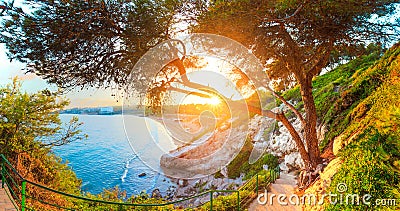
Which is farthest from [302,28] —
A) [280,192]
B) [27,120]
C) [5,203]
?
[5,203]

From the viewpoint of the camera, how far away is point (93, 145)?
29.4 metres

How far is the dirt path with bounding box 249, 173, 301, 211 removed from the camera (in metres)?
6.85

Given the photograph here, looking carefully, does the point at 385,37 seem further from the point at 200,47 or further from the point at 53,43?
the point at 53,43

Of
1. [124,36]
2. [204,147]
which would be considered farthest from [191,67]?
[204,147]

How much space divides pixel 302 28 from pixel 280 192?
16.2 ft

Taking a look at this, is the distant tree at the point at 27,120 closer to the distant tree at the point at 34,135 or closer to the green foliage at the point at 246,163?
the distant tree at the point at 34,135

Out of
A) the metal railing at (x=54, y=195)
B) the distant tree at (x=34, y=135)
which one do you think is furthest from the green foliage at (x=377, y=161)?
the distant tree at (x=34, y=135)

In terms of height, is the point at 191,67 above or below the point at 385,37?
below

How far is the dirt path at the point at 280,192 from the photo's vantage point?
22.5ft

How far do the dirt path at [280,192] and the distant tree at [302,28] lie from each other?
4.09ft

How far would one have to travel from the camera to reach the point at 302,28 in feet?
22.7

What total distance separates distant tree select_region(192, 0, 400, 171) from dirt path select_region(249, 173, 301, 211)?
1248 mm

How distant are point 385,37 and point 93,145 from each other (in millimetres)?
28581

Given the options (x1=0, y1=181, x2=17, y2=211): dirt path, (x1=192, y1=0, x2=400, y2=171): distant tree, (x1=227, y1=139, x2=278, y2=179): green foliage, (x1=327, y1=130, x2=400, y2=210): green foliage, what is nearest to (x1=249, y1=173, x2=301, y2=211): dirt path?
(x1=192, y1=0, x2=400, y2=171): distant tree
